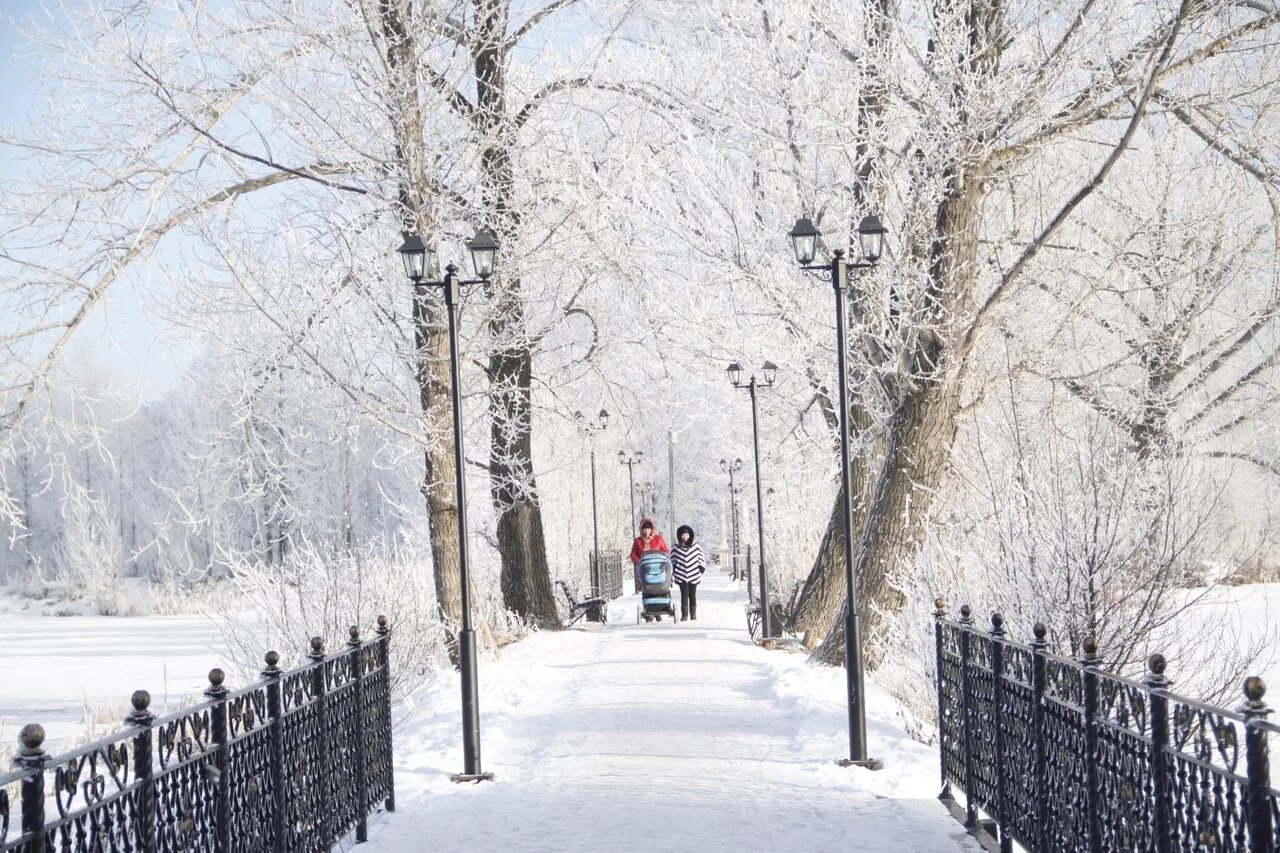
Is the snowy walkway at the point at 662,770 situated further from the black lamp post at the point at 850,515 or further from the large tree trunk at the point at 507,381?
the large tree trunk at the point at 507,381

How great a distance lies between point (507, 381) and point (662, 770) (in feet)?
35.6

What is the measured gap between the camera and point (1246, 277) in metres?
20.1

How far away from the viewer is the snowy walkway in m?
7.46

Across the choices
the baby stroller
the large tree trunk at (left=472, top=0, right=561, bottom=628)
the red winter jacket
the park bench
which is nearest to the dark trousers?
the baby stroller

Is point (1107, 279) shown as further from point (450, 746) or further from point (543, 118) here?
point (450, 746)

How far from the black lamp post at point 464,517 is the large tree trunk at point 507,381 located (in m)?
6.11

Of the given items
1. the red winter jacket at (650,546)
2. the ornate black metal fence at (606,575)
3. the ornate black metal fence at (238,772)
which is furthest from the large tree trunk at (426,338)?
the ornate black metal fence at (606,575)

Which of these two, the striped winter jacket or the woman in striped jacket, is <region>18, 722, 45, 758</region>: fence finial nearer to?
the woman in striped jacket

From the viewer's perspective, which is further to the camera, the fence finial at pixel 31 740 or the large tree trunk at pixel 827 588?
the large tree trunk at pixel 827 588

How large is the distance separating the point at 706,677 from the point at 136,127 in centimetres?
955

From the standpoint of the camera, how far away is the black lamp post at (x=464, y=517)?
31.9 ft

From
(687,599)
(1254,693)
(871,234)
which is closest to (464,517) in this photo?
(871,234)

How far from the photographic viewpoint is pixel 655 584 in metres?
24.3

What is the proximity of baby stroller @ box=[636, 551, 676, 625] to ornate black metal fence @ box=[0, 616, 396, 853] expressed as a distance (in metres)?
15.5
